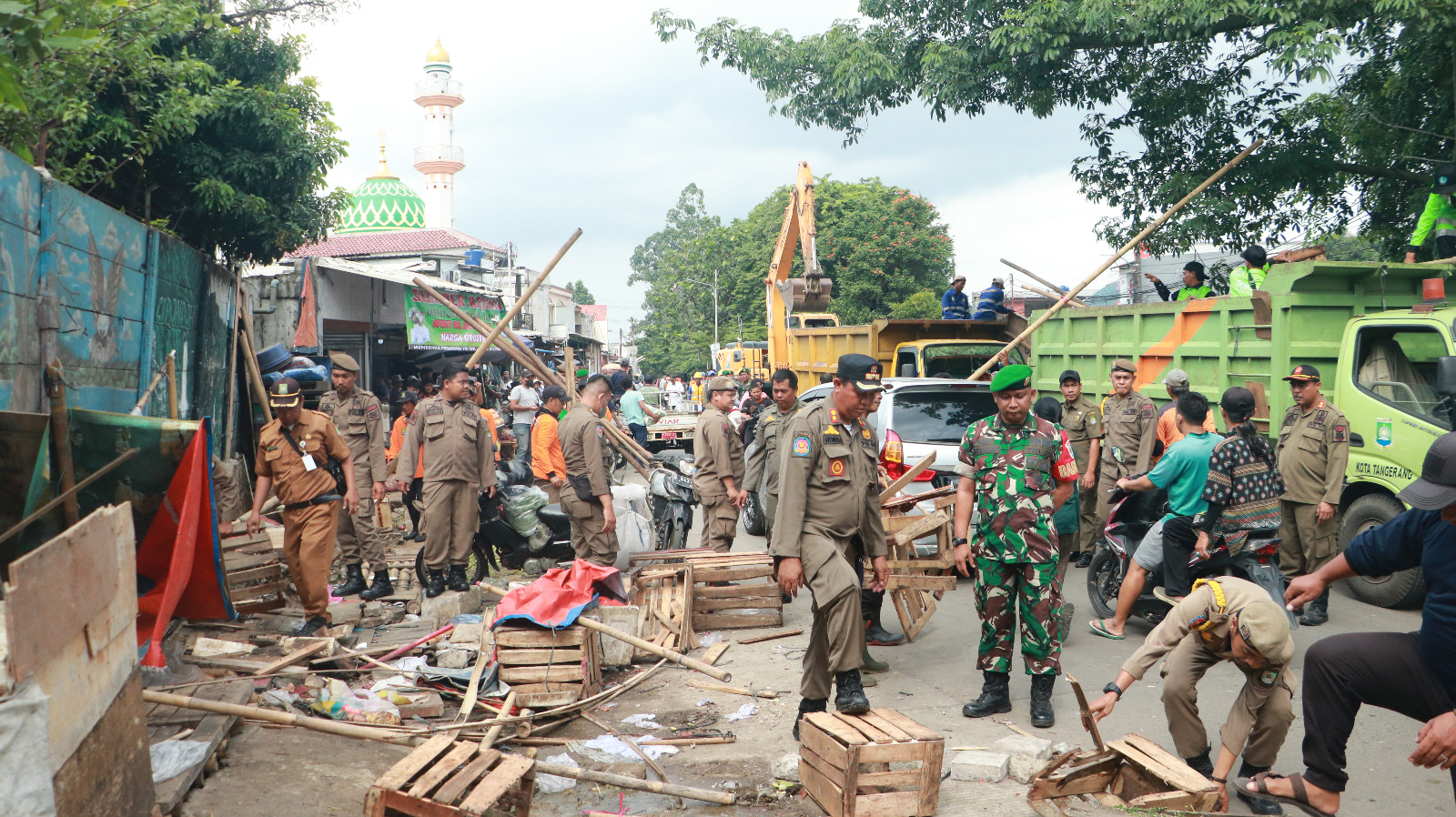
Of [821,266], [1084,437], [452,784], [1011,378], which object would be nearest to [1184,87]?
[1084,437]

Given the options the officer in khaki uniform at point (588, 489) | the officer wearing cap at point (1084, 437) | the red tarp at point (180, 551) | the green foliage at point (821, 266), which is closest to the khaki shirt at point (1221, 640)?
the red tarp at point (180, 551)

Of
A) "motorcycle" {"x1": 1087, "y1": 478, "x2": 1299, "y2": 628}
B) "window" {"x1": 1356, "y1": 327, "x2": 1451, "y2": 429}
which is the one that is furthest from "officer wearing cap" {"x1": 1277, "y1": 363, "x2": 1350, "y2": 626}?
"motorcycle" {"x1": 1087, "y1": 478, "x2": 1299, "y2": 628}

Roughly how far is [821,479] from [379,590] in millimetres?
4762

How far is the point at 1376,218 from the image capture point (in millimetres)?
12477

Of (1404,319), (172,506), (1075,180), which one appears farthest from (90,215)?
(1075,180)

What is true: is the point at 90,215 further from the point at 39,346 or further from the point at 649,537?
the point at 649,537

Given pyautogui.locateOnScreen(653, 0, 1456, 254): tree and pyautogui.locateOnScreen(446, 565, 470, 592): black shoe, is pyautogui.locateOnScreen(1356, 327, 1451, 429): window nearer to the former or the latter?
pyautogui.locateOnScreen(653, 0, 1456, 254): tree

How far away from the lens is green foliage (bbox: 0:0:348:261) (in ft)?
32.5

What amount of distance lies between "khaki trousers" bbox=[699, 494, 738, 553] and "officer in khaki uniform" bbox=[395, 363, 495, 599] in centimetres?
191

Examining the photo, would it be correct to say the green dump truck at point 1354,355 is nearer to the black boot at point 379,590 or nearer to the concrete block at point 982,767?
the concrete block at point 982,767

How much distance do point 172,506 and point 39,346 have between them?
87.4 inches

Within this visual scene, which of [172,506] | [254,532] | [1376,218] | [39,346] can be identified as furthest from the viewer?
[1376,218]

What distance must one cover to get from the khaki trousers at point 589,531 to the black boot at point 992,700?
3490 mm

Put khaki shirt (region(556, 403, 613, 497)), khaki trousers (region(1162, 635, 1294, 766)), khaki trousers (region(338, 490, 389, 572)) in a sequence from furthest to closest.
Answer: khaki trousers (region(338, 490, 389, 572))
khaki shirt (region(556, 403, 613, 497))
khaki trousers (region(1162, 635, 1294, 766))
